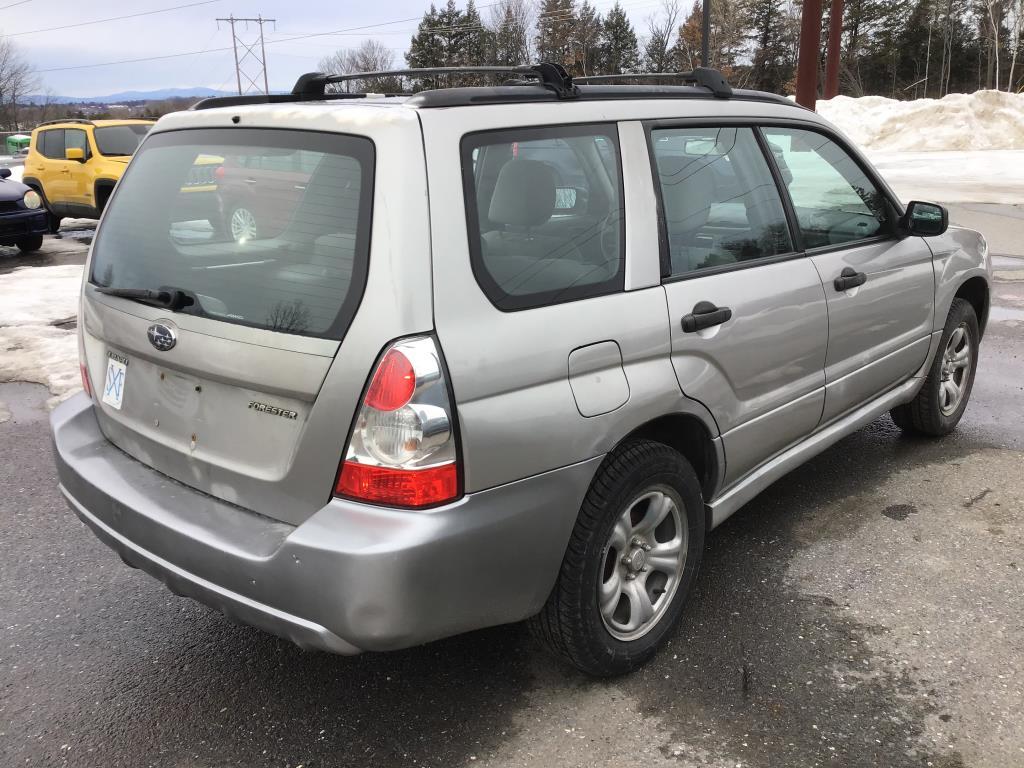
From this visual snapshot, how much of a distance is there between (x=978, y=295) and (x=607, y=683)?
3.25 metres

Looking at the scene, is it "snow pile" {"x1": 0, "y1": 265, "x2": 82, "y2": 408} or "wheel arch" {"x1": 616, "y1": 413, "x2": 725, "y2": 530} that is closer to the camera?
"wheel arch" {"x1": 616, "y1": 413, "x2": 725, "y2": 530}

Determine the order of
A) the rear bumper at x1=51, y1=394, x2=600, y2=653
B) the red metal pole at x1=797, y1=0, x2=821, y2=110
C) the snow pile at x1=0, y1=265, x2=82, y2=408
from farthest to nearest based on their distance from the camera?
the red metal pole at x1=797, y1=0, x2=821, y2=110
the snow pile at x1=0, y1=265, x2=82, y2=408
the rear bumper at x1=51, y1=394, x2=600, y2=653

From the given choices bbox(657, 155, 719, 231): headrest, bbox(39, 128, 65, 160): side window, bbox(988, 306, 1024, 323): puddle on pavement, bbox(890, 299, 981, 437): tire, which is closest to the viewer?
bbox(657, 155, 719, 231): headrest

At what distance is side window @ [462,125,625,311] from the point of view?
7.40 ft

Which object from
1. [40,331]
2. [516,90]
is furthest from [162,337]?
[40,331]

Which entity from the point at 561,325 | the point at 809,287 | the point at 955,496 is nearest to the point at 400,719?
the point at 561,325

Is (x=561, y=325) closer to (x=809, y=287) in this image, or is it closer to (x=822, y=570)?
(x=809, y=287)

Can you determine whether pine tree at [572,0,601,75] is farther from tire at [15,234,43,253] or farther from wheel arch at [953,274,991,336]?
wheel arch at [953,274,991,336]

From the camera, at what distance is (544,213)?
249 centimetres

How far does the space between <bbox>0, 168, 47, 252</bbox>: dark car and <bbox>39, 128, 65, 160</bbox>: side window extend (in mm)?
2136

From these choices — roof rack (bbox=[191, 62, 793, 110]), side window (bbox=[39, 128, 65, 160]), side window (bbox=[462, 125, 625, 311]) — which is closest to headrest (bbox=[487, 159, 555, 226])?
side window (bbox=[462, 125, 625, 311])

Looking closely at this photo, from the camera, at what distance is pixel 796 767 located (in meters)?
2.32

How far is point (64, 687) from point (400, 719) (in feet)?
3.58

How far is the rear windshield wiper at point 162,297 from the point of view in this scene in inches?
96.3
